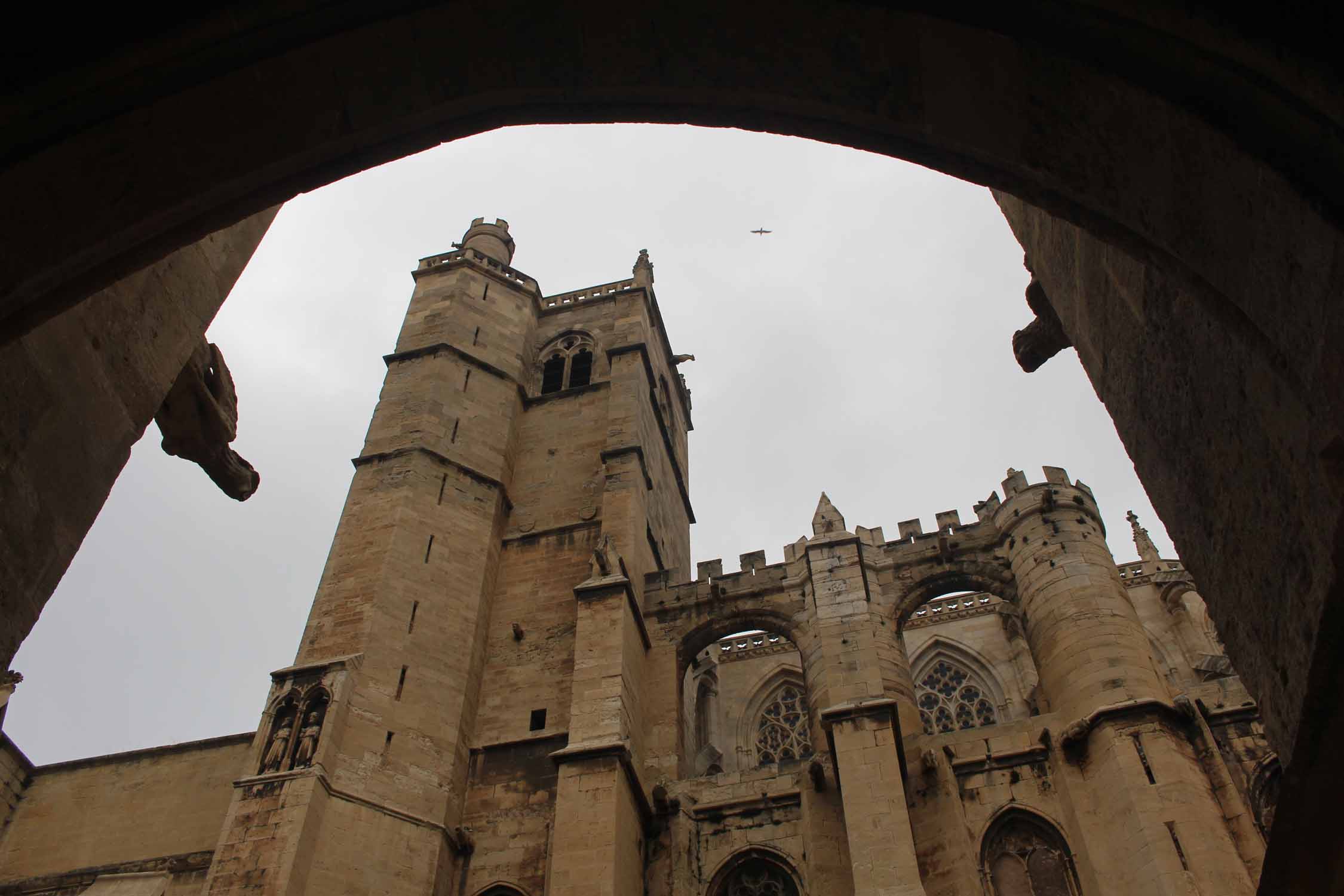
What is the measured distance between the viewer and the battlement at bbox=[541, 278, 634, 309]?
1013 inches

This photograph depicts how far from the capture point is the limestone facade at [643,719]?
476 inches

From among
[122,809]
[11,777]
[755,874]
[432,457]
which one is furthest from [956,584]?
[11,777]

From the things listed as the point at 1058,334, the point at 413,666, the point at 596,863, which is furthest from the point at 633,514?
the point at 1058,334

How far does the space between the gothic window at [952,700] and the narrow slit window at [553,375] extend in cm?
938

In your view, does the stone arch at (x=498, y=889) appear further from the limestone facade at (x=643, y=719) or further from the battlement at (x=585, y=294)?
the battlement at (x=585, y=294)

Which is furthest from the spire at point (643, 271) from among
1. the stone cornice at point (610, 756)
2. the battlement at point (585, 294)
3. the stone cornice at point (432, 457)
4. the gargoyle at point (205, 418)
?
the gargoyle at point (205, 418)

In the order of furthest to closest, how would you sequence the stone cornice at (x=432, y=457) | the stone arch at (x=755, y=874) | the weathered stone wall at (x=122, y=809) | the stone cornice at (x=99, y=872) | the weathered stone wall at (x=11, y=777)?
the stone cornice at (x=432, y=457) < the weathered stone wall at (x=11, y=777) < the weathered stone wall at (x=122, y=809) < the stone cornice at (x=99, y=872) < the stone arch at (x=755, y=874)

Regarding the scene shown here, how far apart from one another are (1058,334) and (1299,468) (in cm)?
245

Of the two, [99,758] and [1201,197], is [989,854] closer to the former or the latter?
[1201,197]

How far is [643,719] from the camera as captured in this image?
15.3m

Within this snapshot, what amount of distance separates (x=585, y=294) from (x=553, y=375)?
351 cm

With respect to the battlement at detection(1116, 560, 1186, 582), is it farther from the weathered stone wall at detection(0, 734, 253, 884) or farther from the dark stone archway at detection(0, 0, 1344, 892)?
the dark stone archway at detection(0, 0, 1344, 892)

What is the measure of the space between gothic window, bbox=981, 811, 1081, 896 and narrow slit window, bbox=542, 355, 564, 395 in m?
13.0

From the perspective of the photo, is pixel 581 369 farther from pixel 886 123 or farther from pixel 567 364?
pixel 886 123
